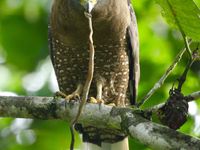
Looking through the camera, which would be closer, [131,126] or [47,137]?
[131,126]

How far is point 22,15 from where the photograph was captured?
572 centimetres

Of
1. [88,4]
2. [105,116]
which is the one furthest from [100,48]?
[105,116]

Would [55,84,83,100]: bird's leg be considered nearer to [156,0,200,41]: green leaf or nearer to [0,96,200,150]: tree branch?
[0,96,200,150]: tree branch

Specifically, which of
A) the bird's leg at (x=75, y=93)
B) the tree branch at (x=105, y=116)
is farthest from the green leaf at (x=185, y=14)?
the bird's leg at (x=75, y=93)

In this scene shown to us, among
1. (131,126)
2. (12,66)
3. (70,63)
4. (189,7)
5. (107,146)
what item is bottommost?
(107,146)

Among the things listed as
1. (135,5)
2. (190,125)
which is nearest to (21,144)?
(190,125)

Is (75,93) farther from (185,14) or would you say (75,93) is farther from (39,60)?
(185,14)

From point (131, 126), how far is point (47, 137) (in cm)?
173

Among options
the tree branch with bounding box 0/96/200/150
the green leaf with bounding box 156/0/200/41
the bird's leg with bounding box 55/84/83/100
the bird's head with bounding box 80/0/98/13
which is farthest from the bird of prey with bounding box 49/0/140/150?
the green leaf with bounding box 156/0/200/41

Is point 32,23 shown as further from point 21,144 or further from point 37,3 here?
point 21,144

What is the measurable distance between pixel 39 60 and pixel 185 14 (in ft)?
9.92

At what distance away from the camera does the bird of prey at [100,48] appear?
4.70 m

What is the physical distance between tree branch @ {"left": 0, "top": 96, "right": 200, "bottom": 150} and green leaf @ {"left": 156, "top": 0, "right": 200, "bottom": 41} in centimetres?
49

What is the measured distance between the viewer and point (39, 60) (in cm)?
580
